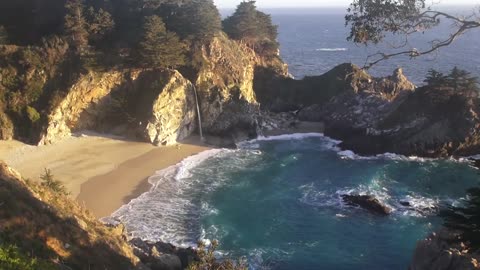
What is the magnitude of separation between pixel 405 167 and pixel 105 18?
105ft

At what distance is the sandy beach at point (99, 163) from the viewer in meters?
35.3

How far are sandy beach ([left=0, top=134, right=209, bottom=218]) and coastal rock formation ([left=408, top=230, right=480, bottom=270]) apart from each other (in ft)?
64.1

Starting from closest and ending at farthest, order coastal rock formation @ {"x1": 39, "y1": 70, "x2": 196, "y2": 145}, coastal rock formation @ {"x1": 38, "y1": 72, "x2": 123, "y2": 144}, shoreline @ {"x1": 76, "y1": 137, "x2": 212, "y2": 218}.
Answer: shoreline @ {"x1": 76, "y1": 137, "x2": 212, "y2": 218}
coastal rock formation @ {"x1": 38, "y1": 72, "x2": 123, "y2": 144}
coastal rock formation @ {"x1": 39, "y1": 70, "x2": 196, "y2": 145}

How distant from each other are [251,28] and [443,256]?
45.9 m

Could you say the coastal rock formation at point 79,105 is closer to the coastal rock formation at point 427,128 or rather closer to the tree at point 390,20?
the coastal rock formation at point 427,128

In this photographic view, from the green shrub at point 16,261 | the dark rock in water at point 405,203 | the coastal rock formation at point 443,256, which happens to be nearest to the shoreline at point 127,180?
the green shrub at point 16,261

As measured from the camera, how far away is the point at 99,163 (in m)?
40.9

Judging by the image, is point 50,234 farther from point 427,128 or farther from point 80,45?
point 427,128

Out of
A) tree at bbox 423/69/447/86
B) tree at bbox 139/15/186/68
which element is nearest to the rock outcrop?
tree at bbox 139/15/186/68

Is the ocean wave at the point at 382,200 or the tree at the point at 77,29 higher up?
the tree at the point at 77,29

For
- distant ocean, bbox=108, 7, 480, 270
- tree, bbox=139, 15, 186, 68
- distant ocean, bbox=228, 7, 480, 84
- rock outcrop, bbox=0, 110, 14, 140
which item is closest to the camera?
distant ocean, bbox=108, 7, 480, 270

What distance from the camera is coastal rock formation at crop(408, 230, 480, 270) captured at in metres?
20.0

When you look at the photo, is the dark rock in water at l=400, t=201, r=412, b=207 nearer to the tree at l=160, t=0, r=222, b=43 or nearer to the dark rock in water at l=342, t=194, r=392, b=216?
the dark rock in water at l=342, t=194, r=392, b=216

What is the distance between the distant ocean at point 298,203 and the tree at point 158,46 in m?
9.93
